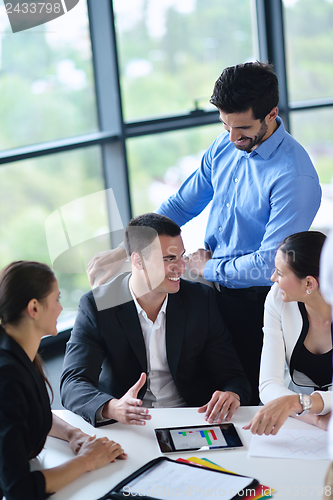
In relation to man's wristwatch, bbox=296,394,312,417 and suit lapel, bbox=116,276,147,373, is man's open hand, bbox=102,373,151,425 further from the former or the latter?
man's wristwatch, bbox=296,394,312,417

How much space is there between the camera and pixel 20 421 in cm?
130

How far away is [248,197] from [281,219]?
207 millimetres

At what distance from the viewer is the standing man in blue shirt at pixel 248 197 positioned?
79.9 inches

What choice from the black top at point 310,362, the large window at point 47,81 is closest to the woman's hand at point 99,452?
the black top at point 310,362

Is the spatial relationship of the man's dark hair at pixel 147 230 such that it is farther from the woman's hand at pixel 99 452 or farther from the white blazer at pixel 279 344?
the woman's hand at pixel 99 452

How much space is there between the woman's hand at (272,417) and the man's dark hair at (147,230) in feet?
2.58

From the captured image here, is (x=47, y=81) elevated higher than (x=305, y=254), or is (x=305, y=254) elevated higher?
(x=47, y=81)

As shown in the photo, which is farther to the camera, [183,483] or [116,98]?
[116,98]

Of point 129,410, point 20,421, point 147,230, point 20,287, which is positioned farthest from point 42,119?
point 20,421

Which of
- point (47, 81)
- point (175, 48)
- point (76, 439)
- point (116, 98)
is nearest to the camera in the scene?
point (76, 439)

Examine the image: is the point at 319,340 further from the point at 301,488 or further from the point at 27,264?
the point at 27,264

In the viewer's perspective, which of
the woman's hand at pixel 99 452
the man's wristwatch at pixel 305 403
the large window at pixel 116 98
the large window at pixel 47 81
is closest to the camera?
the woman's hand at pixel 99 452

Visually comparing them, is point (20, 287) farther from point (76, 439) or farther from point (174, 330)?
point (174, 330)

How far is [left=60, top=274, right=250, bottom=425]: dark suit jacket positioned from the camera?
6.29 ft
